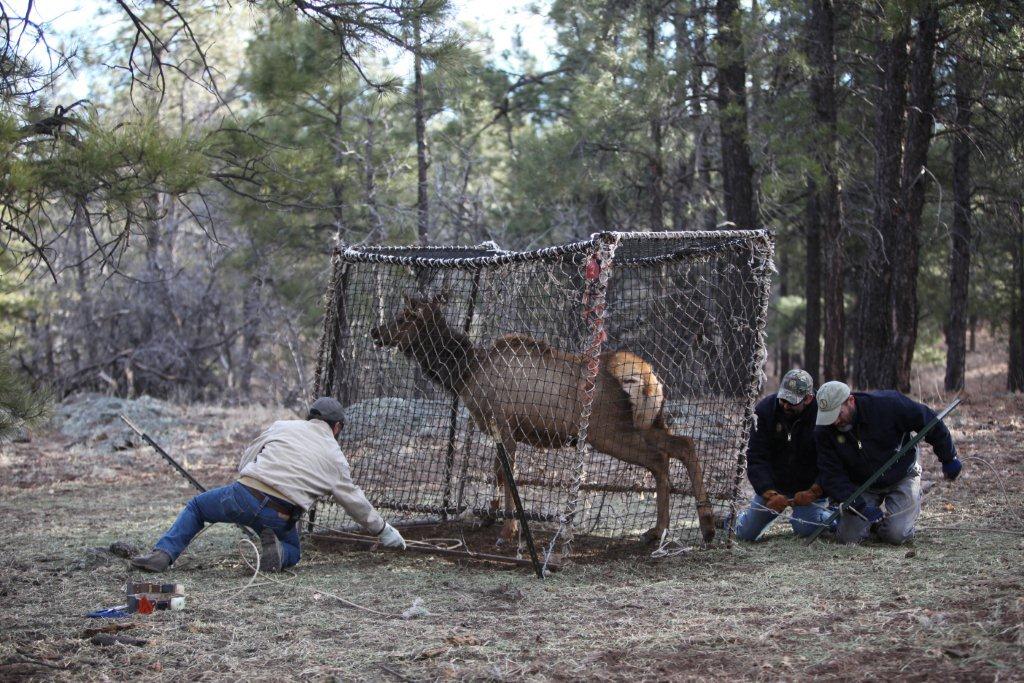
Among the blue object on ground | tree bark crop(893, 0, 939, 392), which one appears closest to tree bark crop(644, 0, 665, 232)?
tree bark crop(893, 0, 939, 392)

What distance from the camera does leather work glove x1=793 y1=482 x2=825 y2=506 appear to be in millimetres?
7039

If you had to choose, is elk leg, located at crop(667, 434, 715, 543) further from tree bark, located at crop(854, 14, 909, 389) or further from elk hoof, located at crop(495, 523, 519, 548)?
tree bark, located at crop(854, 14, 909, 389)

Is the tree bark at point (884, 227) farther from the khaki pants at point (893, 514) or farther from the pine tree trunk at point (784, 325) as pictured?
the pine tree trunk at point (784, 325)

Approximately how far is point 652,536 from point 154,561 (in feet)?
11.4

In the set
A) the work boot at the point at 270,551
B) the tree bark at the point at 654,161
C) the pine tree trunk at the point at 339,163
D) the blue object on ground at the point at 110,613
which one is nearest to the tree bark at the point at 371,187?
the pine tree trunk at the point at 339,163

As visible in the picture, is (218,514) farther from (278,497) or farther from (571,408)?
(571,408)

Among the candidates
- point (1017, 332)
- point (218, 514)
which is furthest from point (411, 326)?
point (1017, 332)

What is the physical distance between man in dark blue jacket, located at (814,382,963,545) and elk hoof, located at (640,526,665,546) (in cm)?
123

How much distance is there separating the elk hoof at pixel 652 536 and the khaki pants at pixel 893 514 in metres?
1.27

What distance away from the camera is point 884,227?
1349 centimetres

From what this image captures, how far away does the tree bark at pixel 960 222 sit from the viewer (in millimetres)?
13040

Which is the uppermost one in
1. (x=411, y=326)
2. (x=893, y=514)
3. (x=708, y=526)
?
(x=411, y=326)

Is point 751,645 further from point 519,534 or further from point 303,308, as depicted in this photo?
point 303,308

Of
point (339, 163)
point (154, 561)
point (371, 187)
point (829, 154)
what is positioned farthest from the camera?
point (339, 163)
